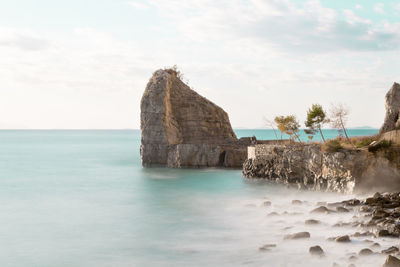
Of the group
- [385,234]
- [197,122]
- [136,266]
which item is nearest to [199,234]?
[136,266]

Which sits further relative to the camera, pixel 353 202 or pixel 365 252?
pixel 353 202

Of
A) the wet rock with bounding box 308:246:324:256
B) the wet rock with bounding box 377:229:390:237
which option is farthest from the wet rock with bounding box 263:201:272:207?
the wet rock with bounding box 308:246:324:256

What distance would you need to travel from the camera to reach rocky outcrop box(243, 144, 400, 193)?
82.2 ft

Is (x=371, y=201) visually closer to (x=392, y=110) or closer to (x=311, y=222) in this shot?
(x=311, y=222)

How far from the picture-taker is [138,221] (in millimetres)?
22016

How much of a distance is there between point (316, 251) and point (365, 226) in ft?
12.8

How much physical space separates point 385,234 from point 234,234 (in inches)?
239

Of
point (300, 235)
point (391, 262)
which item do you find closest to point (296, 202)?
point (300, 235)

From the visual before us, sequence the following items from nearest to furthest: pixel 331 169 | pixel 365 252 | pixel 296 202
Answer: pixel 365 252, pixel 296 202, pixel 331 169

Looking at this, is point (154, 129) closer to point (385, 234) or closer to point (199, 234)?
point (199, 234)

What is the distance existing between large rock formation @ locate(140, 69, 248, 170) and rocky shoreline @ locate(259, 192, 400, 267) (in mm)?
19307

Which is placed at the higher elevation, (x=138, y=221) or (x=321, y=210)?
(x=321, y=210)

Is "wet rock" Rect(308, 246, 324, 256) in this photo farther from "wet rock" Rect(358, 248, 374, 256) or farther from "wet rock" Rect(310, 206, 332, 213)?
"wet rock" Rect(310, 206, 332, 213)

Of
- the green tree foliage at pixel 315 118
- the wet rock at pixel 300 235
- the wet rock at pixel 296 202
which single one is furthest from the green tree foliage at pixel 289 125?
the wet rock at pixel 300 235
